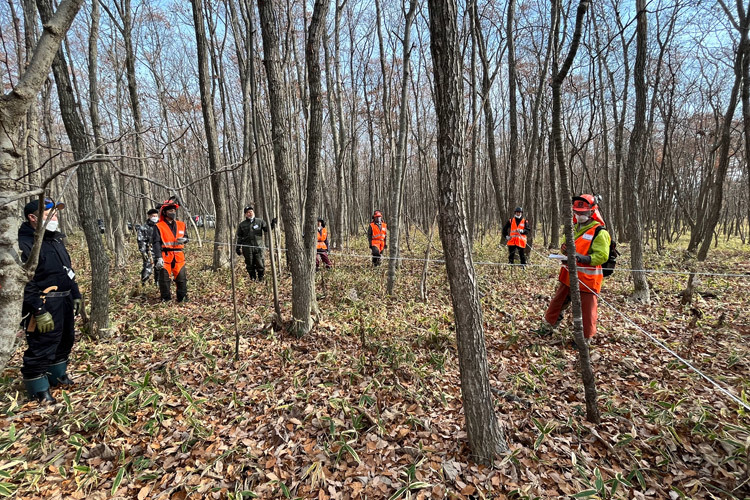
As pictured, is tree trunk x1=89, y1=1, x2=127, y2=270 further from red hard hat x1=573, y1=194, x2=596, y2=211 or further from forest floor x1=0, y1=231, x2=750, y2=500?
red hard hat x1=573, y1=194, x2=596, y2=211

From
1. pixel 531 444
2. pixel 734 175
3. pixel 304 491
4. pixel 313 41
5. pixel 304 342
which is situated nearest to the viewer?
pixel 304 491

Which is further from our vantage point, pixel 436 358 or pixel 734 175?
pixel 734 175

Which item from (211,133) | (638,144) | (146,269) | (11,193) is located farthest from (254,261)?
(638,144)

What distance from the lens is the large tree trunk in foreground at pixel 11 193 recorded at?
1548 millimetres

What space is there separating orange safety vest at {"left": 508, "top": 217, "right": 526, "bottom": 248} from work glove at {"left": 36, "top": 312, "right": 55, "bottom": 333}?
30.0 ft

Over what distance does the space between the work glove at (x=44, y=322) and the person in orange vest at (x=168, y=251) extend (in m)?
2.97

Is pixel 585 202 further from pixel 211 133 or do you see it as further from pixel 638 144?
pixel 211 133

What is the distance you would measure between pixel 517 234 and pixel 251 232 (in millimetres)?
7219

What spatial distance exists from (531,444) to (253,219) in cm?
770

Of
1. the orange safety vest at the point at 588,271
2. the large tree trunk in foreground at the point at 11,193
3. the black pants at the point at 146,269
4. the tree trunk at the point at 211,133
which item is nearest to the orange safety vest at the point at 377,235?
the tree trunk at the point at 211,133

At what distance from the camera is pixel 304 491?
2529 millimetres

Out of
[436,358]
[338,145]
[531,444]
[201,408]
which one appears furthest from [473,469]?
[338,145]

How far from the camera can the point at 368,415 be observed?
3.21 m

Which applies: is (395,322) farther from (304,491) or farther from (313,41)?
(313,41)
